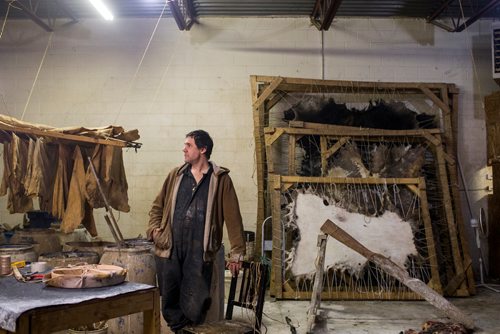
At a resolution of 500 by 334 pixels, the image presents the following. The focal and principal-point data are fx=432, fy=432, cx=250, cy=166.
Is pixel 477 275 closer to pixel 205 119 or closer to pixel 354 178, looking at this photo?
pixel 354 178

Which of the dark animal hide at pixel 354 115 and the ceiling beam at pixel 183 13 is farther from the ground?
the ceiling beam at pixel 183 13

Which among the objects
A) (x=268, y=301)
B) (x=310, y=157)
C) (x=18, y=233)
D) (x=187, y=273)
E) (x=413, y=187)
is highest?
(x=310, y=157)

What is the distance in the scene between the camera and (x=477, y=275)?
6281mm

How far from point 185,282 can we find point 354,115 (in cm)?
376

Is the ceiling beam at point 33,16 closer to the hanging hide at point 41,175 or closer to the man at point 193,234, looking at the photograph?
the hanging hide at point 41,175

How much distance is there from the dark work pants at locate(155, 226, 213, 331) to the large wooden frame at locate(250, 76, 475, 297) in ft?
7.62

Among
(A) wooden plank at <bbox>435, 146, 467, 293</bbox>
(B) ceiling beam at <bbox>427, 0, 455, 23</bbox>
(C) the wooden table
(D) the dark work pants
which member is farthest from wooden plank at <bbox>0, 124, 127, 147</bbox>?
(B) ceiling beam at <bbox>427, 0, 455, 23</bbox>

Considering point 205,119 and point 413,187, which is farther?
point 205,119

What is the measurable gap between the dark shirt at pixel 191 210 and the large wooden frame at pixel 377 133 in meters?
2.20

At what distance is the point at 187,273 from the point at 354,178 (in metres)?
2.93

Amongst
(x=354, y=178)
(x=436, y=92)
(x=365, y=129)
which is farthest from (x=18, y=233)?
(x=436, y=92)

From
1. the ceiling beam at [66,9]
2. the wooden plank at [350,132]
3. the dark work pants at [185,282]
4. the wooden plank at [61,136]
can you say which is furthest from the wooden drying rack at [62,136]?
the ceiling beam at [66,9]

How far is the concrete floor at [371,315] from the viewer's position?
4160 mm

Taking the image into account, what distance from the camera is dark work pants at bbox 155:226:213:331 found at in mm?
3318
